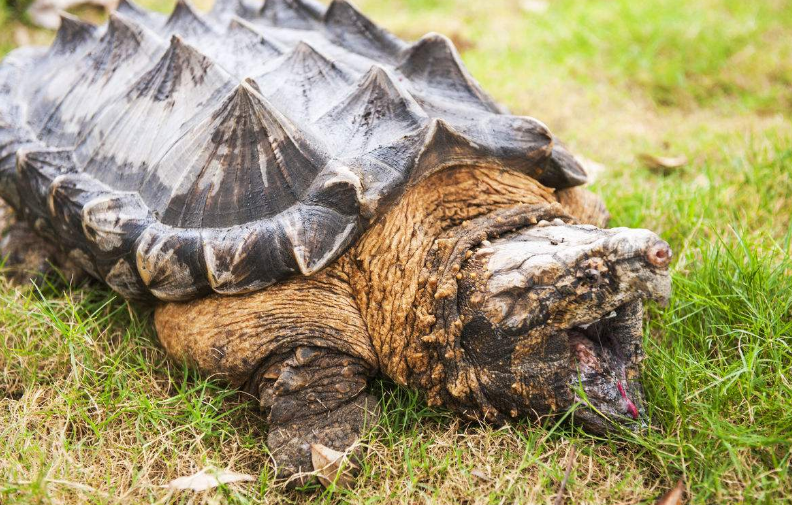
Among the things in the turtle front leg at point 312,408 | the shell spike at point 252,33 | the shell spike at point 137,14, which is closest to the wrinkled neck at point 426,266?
the turtle front leg at point 312,408

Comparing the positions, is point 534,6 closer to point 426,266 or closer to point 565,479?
point 426,266

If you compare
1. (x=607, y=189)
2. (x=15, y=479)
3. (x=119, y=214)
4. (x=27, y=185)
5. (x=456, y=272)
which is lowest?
(x=15, y=479)

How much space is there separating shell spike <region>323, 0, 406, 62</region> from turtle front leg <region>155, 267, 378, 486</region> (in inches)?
48.2

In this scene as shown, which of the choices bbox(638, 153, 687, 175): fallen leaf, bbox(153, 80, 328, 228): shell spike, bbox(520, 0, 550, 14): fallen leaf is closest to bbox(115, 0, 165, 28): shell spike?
bbox(153, 80, 328, 228): shell spike

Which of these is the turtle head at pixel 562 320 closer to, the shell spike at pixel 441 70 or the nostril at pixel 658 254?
the nostril at pixel 658 254

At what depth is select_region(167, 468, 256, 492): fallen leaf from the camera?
1.87m

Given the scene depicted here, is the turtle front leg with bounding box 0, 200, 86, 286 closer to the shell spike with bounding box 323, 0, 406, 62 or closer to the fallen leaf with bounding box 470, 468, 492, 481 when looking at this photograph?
the shell spike with bounding box 323, 0, 406, 62

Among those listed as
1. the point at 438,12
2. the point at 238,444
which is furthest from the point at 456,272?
the point at 438,12

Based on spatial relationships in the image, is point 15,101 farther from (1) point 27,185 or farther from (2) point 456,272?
(2) point 456,272

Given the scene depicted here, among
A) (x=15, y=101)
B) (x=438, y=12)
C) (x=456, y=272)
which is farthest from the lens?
(x=438, y=12)

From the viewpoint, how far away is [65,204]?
2439 mm

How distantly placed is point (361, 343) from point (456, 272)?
0.42 meters

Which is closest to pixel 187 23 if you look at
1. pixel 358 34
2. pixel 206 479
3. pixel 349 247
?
pixel 358 34

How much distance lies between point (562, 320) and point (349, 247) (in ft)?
2.50
